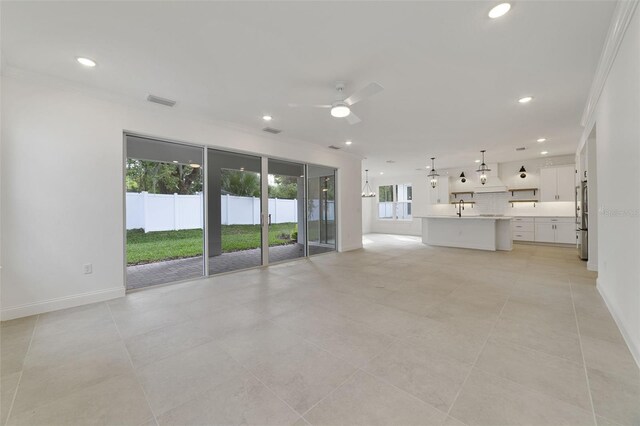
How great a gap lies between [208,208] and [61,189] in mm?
1992

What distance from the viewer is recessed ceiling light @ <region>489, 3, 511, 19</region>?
211cm

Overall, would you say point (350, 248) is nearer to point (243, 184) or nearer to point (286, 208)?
point (286, 208)

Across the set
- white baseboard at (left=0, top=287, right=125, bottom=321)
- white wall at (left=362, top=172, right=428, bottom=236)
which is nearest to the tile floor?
white baseboard at (left=0, top=287, right=125, bottom=321)

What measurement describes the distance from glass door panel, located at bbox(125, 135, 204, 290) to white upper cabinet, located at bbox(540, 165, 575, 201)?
9929 mm

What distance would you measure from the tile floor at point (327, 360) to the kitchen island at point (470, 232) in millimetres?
3736

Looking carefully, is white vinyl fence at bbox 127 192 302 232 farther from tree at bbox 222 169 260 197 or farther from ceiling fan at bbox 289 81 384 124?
ceiling fan at bbox 289 81 384 124

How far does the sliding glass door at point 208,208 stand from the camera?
15.4 ft

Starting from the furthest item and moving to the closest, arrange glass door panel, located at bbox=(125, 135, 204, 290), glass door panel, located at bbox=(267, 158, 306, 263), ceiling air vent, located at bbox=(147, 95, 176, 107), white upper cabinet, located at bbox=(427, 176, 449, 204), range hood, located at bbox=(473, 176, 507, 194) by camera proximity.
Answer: white upper cabinet, located at bbox=(427, 176, 449, 204)
range hood, located at bbox=(473, 176, 507, 194)
glass door panel, located at bbox=(267, 158, 306, 263)
glass door panel, located at bbox=(125, 135, 204, 290)
ceiling air vent, located at bbox=(147, 95, 176, 107)

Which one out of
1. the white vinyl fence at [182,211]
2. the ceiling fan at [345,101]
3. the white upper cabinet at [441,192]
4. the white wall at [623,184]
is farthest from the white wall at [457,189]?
the ceiling fan at [345,101]

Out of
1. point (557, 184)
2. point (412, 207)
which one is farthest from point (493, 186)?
point (412, 207)

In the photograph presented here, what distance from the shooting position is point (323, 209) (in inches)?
292

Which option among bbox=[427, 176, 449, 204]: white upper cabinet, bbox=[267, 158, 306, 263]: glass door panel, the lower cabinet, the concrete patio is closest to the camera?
the concrete patio

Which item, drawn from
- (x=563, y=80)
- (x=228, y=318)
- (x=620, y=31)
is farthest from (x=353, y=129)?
(x=228, y=318)

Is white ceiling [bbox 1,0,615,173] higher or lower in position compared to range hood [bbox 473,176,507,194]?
higher
